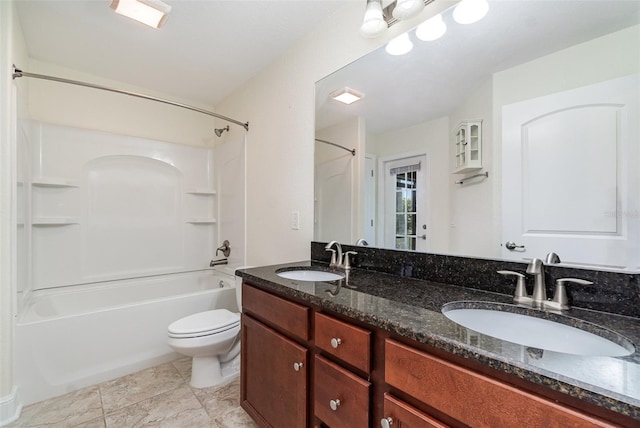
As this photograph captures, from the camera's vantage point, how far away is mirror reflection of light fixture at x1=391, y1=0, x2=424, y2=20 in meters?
1.23

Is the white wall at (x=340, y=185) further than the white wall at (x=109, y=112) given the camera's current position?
No

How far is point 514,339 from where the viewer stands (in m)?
0.87

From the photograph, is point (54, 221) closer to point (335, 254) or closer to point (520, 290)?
point (335, 254)

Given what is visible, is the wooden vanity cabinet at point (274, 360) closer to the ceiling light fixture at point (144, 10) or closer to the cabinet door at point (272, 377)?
the cabinet door at point (272, 377)

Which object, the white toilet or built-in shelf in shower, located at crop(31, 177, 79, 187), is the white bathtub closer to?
the white toilet

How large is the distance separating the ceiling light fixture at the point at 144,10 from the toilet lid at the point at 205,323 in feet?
6.18

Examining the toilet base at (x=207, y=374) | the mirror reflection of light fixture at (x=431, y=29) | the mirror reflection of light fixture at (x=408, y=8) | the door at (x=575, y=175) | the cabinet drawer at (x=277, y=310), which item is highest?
the mirror reflection of light fixture at (x=408, y=8)

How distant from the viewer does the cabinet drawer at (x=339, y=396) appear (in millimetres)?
870

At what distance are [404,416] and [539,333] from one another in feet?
1.52

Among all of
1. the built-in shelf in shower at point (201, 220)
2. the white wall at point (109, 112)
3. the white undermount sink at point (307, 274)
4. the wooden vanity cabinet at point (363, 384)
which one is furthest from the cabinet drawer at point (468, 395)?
the white wall at point (109, 112)

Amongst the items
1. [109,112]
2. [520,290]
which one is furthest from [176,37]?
[520,290]

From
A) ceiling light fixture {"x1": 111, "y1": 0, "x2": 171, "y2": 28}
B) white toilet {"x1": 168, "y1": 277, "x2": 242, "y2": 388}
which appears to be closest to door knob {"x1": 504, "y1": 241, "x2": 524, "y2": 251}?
white toilet {"x1": 168, "y1": 277, "x2": 242, "y2": 388}

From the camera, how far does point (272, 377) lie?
4.16 ft

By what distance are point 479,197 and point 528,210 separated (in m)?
0.19
